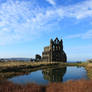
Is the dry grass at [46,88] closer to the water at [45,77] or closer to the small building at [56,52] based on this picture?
the water at [45,77]

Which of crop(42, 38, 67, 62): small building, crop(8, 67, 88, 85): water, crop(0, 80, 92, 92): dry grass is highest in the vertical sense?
crop(42, 38, 67, 62): small building

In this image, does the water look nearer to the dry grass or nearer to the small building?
the dry grass

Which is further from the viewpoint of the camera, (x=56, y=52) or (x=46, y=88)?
(x=56, y=52)

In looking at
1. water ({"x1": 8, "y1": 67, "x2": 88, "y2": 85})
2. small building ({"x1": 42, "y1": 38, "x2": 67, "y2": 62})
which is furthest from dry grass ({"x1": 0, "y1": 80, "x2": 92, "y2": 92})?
small building ({"x1": 42, "y1": 38, "x2": 67, "y2": 62})

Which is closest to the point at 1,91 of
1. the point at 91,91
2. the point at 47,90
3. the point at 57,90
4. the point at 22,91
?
the point at 22,91

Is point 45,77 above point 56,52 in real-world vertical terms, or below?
below

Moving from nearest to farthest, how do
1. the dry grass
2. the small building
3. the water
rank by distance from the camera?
the dry grass, the water, the small building

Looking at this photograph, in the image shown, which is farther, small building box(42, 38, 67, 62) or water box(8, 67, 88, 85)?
small building box(42, 38, 67, 62)

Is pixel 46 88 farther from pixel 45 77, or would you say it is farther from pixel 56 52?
pixel 56 52

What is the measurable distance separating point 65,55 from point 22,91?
81.7m

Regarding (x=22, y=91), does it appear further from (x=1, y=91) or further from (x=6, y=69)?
(x=6, y=69)

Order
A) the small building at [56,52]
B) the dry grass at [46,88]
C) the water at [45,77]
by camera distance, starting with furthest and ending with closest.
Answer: the small building at [56,52], the water at [45,77], the dry grass at [46,88]

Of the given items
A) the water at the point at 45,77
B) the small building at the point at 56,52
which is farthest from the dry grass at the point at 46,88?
the small building at the point at 56,52

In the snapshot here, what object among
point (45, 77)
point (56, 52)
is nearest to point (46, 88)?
point (45, 77)
